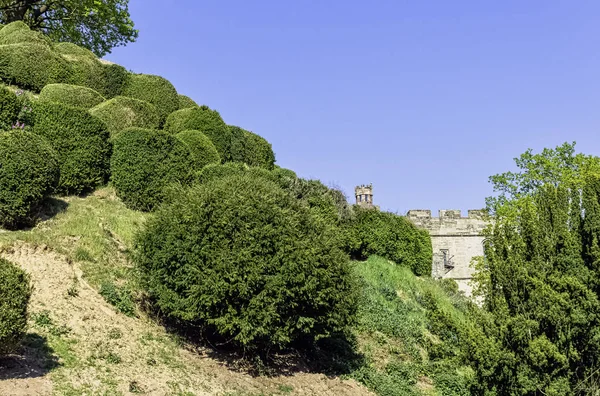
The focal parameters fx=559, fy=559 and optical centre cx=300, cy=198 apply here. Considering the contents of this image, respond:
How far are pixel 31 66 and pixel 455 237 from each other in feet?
89.2

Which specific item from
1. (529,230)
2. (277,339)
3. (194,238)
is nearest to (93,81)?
(194,238)

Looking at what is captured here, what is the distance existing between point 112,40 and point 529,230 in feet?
98.4

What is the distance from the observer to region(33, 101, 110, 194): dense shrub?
1403 centimetres

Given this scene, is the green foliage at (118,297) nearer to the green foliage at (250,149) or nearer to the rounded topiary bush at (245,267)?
the rounded topiary bush at (245,267)

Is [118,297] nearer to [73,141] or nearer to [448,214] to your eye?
[73,141]

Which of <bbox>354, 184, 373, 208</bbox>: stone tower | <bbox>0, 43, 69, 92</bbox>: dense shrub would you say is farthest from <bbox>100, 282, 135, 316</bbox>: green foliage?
<bbox>354, 184, 373, 208</bbox>: stone tower

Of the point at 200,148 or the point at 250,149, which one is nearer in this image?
the point at 200,148

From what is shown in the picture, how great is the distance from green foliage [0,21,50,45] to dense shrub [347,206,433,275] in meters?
14.1

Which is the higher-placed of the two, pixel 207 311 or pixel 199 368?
pixel 207 311

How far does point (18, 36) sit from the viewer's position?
2183 cm

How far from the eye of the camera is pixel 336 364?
11500 millimetres

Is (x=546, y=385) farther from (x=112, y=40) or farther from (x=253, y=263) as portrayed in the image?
(x=112, y=40)

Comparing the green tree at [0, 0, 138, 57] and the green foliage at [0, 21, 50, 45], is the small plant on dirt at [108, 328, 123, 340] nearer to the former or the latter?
the green foliage at [0, 21, 50, 45]

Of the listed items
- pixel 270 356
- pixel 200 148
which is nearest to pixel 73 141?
pixel 200 148
